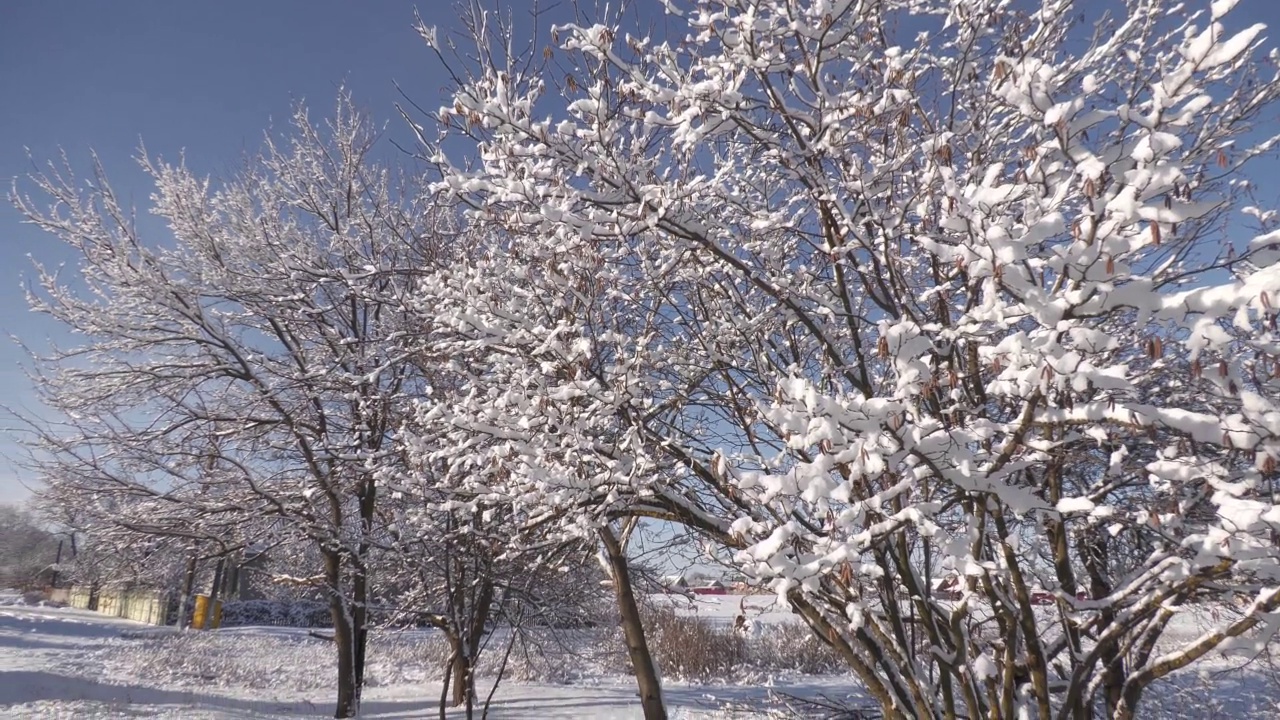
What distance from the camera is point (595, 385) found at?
3746mm

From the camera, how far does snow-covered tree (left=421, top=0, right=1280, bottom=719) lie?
214 cm

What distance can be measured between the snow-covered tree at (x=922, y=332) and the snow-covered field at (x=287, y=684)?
2.95 ft

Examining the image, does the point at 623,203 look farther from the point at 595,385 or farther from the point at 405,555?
the point at 405,555

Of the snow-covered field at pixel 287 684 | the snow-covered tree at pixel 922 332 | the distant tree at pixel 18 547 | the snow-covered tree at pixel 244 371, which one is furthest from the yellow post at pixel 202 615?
the distant tree at pixel 18 547

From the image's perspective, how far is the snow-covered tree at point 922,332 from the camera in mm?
2139

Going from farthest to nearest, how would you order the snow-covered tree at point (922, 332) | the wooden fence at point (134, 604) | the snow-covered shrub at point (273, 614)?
the snow-covered shrub at point (273, 614) < the wooden fence at point (134, 604) < the snow-covered tree at point (922, 332)

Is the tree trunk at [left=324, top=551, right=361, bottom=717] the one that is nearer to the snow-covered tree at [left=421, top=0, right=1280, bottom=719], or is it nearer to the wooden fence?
the snow-covered tree at [left=421, top=0, right=1280, bottom=719]

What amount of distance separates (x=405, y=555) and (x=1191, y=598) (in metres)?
6.28

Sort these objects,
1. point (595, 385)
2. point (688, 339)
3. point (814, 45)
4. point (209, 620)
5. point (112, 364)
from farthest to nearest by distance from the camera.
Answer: point (209, 620), point (112, 364), point (688, 339), point (595, 385), point (814, 45)

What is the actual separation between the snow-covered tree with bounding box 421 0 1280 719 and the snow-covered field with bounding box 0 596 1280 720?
35.4 inches

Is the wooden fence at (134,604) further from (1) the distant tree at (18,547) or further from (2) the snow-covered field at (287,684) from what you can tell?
(1) the distant tree at (18,547)

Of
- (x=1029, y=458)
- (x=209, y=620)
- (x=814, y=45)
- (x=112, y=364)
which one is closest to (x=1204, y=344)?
(x=1029, y=458)

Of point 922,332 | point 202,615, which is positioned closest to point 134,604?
point 202,615

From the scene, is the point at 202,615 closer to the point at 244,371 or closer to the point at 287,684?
the point at 287,684
